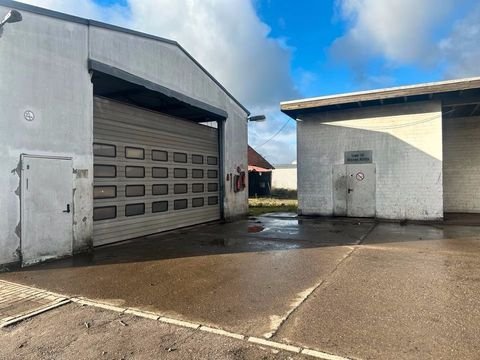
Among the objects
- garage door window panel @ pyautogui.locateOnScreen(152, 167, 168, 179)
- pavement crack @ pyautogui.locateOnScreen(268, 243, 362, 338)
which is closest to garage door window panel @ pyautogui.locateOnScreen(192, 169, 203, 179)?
garage door window panel @ pyautogui.locateOnScreen(152, 167, 168, 179)

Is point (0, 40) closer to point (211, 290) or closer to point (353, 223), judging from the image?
point (211, 290)

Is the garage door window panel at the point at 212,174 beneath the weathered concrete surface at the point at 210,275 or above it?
above

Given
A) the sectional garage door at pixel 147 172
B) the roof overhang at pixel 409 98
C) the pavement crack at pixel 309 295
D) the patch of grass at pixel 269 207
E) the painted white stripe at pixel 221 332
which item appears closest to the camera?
the painted white stripe at pixel 221 332

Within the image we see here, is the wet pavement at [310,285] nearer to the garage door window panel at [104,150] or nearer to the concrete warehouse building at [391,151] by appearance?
the garage door window panel at [104,150]

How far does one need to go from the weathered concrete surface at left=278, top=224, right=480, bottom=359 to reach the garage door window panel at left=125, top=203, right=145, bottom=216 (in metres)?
5.65

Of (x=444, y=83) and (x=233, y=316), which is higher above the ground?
(x=444, y=83)

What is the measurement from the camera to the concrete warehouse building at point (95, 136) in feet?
21.0

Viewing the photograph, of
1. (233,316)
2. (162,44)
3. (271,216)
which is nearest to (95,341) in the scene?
(233,316)

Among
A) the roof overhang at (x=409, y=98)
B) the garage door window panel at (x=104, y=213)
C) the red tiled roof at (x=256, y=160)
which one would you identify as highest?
the roof overhang at (x=409, y=98)

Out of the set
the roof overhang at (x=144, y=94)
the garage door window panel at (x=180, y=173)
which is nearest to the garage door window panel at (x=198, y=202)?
the garage door window panel at (x=180, y=173)

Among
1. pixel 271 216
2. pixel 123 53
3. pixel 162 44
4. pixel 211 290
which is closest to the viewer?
pixel 211 290

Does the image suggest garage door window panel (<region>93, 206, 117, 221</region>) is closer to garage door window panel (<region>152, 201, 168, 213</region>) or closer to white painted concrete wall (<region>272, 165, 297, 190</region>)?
garage door window panel (<region>152, 201, 168, 213</region>)

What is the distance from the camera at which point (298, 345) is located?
3.32m

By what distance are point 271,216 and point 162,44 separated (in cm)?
788
